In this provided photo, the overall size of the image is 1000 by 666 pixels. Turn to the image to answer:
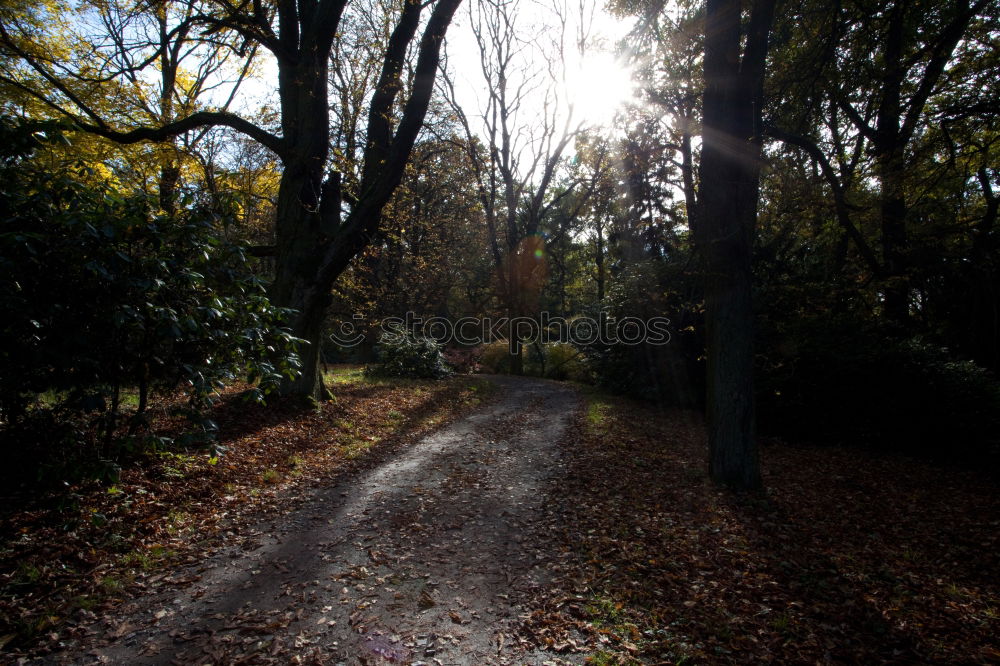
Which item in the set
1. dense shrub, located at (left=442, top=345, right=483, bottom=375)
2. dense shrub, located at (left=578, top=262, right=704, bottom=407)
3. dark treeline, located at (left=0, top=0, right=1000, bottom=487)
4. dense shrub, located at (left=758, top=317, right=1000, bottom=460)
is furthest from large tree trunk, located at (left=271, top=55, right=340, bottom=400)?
dense shrub, located at (left=442, top=345, right=483, bottom=375)

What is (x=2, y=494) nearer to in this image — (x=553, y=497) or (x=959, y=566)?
(x=553, y=497)

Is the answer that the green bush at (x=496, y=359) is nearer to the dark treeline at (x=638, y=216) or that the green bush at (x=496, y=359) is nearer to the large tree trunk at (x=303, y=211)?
the dark treeline at (x=638, y=216)

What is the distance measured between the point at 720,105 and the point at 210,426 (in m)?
6.75

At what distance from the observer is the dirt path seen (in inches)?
124

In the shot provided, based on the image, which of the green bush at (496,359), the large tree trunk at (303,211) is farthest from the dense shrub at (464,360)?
the large tree trunk at (303,211)

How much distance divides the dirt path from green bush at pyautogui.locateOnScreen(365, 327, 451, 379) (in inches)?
402

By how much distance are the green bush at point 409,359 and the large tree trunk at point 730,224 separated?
11.7m

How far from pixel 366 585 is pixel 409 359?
13159mm

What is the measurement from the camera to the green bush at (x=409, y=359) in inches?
659

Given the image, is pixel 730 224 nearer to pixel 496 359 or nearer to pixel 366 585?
pixel 366 585

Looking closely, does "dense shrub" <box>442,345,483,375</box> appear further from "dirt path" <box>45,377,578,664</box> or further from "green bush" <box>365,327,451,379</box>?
"dirt path" <box>45,377,578,664</box>

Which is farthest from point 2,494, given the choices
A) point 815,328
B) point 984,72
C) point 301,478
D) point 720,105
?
point 984,72

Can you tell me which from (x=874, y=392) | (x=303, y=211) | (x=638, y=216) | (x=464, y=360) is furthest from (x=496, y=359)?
(x=874, y=392)

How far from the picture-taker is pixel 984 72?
9.12 meters
